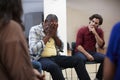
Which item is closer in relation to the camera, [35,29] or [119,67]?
[119,67]

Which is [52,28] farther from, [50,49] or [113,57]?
[113,57]

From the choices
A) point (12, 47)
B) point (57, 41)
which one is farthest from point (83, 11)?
point (12, 47)

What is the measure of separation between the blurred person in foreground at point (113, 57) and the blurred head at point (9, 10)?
1.73ft

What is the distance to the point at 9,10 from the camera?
1461 mm

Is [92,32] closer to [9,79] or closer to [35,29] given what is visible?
[35,29]

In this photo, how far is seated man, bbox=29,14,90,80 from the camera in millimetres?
3549

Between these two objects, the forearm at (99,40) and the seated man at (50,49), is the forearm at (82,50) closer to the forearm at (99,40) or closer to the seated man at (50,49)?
the forearm at (99,40)

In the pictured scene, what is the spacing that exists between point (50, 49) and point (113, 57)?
235 centimetres

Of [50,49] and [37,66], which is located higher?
[50,49]

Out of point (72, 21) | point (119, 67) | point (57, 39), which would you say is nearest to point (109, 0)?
point (72, 21)

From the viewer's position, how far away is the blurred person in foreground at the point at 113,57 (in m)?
1.46

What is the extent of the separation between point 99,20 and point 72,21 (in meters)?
4.69

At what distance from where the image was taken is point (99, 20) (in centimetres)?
445

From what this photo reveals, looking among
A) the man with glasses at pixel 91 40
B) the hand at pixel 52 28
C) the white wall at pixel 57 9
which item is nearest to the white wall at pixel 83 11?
the white wall at pixel 57 9
